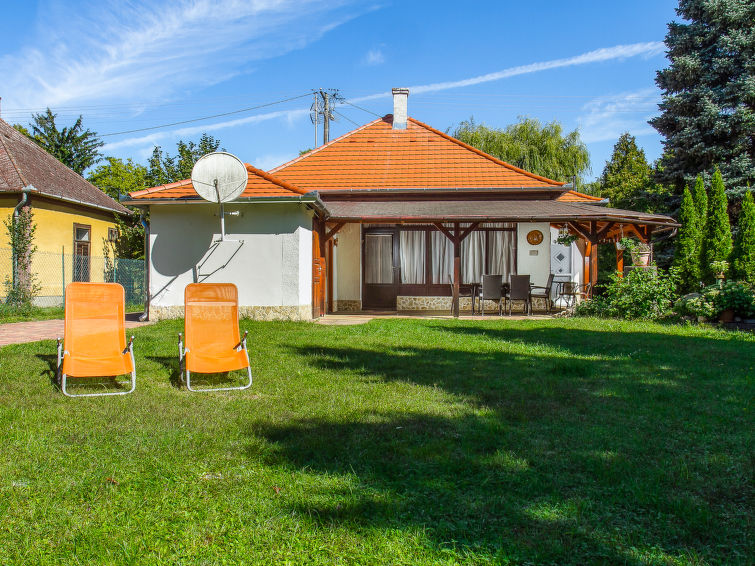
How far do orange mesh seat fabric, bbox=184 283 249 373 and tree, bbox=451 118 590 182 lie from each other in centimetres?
2266

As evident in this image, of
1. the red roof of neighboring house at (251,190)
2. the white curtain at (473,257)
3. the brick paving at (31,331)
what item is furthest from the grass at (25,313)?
the white curtain at (473,257)

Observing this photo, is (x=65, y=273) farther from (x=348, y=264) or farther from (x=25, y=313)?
(x=348, y=264)

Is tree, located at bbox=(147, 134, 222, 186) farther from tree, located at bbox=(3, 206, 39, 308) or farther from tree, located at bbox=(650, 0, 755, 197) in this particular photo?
tree, located at bbox=(650, 0, 755, 197)

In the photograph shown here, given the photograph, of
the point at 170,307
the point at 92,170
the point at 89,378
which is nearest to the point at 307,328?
the point at 170,307

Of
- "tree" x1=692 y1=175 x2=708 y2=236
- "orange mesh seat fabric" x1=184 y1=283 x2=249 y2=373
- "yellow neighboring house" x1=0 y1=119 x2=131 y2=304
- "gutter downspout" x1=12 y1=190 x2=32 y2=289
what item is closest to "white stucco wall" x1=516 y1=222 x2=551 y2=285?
"tree" x1=692 y1=175 x2=708 y2=236

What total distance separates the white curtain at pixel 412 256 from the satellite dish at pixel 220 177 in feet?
22.0

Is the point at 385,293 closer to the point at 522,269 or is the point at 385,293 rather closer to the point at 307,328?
the point at 522,269

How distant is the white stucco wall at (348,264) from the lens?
17125 mm

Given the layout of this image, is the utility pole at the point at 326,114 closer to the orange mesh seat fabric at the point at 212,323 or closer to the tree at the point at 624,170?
the tree at the point at 624,170

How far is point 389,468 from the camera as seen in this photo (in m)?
3.53

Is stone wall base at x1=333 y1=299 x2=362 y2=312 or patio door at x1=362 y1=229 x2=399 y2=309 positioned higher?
patio door at x1=362 y1=229 x2=399 y2=309

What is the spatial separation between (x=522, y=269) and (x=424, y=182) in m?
3.90

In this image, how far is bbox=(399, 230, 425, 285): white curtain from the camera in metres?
17.3

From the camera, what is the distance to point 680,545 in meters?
2.57
